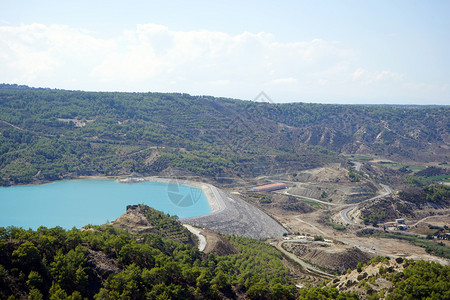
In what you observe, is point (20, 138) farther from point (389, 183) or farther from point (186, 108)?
point (389, 183)

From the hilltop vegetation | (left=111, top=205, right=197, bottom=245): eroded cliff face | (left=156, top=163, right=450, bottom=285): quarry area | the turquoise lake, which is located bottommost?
(left=156, top=163, right=450, bottom=285): quarry area

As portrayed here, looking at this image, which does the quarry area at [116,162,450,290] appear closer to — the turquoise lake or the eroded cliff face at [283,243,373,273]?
the eroded cliff face at [283,243,373,273]

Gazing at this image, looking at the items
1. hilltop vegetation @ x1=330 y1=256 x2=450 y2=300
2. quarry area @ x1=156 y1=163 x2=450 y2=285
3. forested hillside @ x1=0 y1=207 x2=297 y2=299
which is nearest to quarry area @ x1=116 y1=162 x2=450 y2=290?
quarry area @ x1=156 y1=163 x2=450 y2=285

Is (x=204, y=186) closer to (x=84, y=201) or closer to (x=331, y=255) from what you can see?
(x=84, y=201)

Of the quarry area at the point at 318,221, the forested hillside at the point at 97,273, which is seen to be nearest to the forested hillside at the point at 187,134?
the quarry area at the point at 318,221

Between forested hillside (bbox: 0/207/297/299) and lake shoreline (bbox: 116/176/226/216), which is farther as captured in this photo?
lake shoreline (bbox: 116/176/226/216)

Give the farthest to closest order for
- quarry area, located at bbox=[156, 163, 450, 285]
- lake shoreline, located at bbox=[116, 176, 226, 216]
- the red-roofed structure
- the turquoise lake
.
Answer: the red-roofed structure
lake shoreline, located at bbox=[116, 176, 226, 216]
the turquoise lake
quarry area, located at bbox=[156, 163, 450, 285]

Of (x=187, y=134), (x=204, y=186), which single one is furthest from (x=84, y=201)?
(x=187, y=134)
